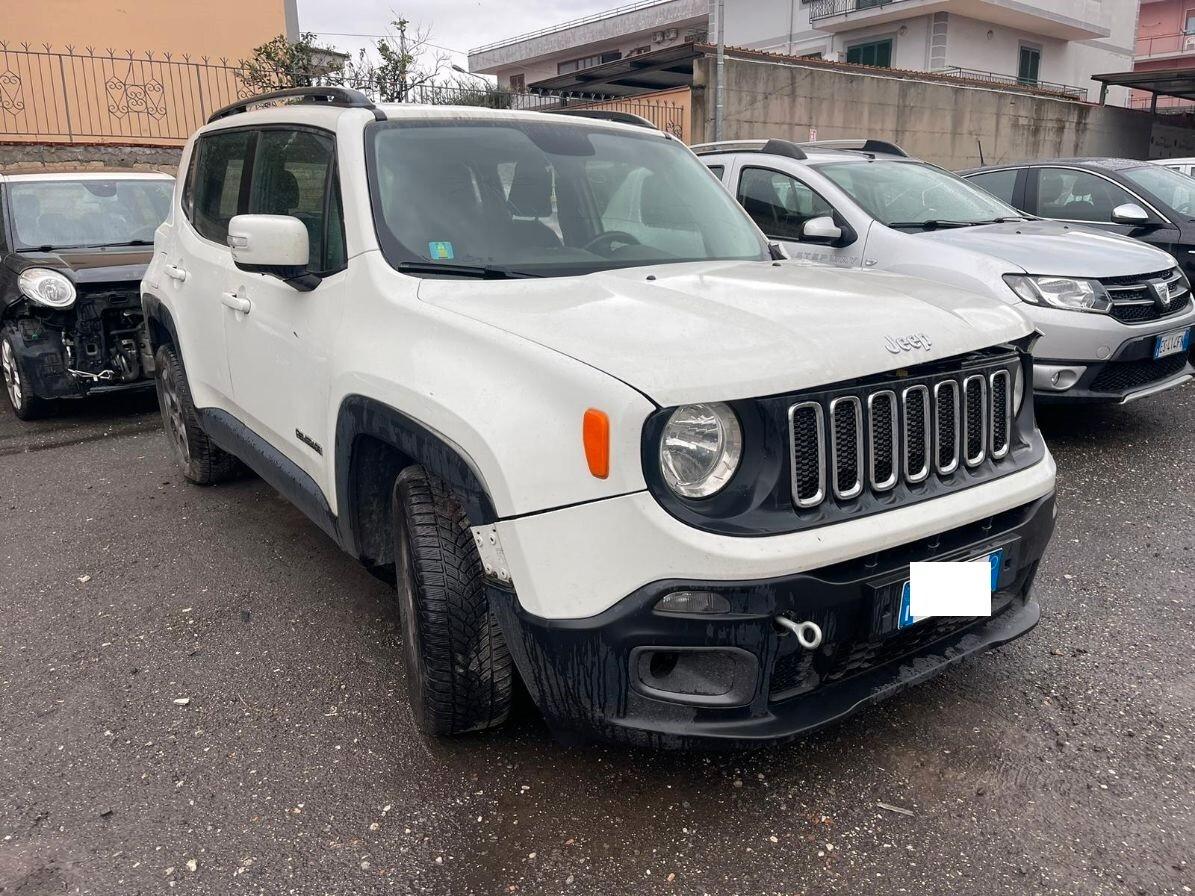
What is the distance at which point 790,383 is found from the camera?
2133mm

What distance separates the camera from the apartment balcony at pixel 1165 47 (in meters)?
42.6

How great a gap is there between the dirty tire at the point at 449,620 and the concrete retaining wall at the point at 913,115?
13413 millimetres

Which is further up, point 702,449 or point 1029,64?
point 1029,64

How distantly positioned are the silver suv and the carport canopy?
20429mm

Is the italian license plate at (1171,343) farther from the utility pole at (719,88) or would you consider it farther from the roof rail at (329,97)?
the utility pole at (719,88)

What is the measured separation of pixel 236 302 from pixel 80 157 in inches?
409

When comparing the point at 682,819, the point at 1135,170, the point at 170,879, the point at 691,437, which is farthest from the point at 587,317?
the point at 1135,170

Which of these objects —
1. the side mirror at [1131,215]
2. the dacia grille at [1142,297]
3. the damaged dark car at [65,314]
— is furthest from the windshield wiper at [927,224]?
the damaged dark car at [65,314]

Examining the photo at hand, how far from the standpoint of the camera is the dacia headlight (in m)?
5.11

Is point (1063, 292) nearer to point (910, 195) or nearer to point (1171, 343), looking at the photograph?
point (1171, 343)

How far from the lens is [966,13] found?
3017cm

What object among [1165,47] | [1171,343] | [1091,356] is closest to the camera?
[1091,356]

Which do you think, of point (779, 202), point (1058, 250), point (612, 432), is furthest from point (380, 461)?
point (1058, 250)

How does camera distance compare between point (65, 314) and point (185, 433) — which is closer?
point (185, 433)
